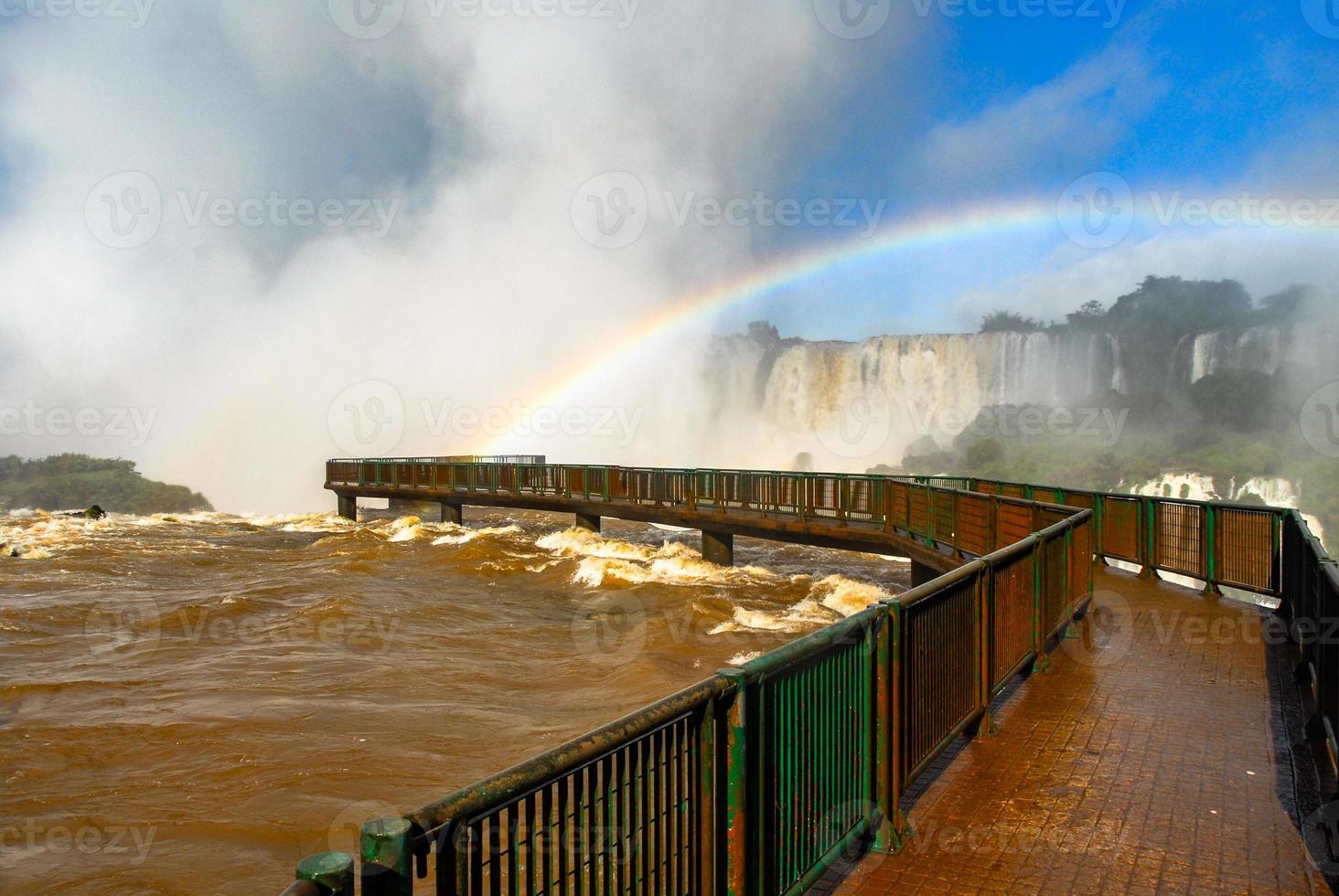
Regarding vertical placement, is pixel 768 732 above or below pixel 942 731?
above

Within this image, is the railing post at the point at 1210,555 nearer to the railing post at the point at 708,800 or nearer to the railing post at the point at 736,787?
the railing post at the point at 736,787

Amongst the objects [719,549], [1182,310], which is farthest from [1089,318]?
[719,549]

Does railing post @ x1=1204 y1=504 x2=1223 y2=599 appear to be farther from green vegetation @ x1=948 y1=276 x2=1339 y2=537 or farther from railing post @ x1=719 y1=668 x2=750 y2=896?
green vegetation @ x1=948 y1=276 x2=1339 y2=537

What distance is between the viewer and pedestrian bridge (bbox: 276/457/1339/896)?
9.04 ft

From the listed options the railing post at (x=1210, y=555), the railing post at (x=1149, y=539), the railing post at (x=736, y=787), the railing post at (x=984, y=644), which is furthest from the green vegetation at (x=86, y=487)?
the railing post at (x=736, y=787)

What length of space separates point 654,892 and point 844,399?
76268mm

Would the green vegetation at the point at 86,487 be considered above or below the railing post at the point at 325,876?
below

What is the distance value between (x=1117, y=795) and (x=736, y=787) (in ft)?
10.9

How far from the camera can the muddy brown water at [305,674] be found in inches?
287

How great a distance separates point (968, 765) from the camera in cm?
588

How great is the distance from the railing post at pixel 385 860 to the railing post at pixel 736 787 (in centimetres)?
160

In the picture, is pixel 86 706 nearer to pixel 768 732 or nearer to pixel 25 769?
pixel 25 769

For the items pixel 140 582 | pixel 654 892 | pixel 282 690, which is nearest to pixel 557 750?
pixel 654 892

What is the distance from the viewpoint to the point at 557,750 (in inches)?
98.5
